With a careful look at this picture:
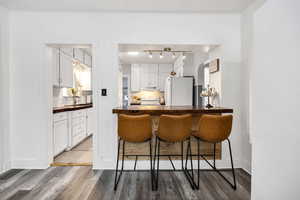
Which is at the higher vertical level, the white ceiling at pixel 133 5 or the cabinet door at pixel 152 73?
the white ceiling at pixel 133 5

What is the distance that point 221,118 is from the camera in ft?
6.63

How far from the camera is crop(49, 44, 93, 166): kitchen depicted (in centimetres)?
303

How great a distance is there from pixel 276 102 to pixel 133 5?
242cm

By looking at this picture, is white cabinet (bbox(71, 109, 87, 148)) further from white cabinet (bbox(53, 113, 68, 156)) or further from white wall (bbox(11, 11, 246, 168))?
white wall (bbox(11, 11, 246, 168))

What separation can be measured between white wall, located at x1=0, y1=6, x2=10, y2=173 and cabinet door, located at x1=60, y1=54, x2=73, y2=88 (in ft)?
3.18

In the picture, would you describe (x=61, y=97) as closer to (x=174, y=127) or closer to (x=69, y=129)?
(x=69, y=129)

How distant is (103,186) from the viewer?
2143 millimetres

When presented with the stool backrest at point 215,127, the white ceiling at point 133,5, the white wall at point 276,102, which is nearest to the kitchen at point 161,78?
the white ceiling at point 133,5

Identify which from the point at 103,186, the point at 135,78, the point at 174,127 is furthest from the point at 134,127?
the point at 135,78

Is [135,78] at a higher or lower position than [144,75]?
lower

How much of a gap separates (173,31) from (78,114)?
2957 mm

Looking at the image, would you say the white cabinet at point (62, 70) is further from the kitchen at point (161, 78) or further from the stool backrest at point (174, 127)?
the stool backrest at point (174, 127)

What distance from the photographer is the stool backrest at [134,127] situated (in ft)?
6.54

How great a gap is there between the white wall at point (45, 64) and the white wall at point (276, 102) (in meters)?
1.89
